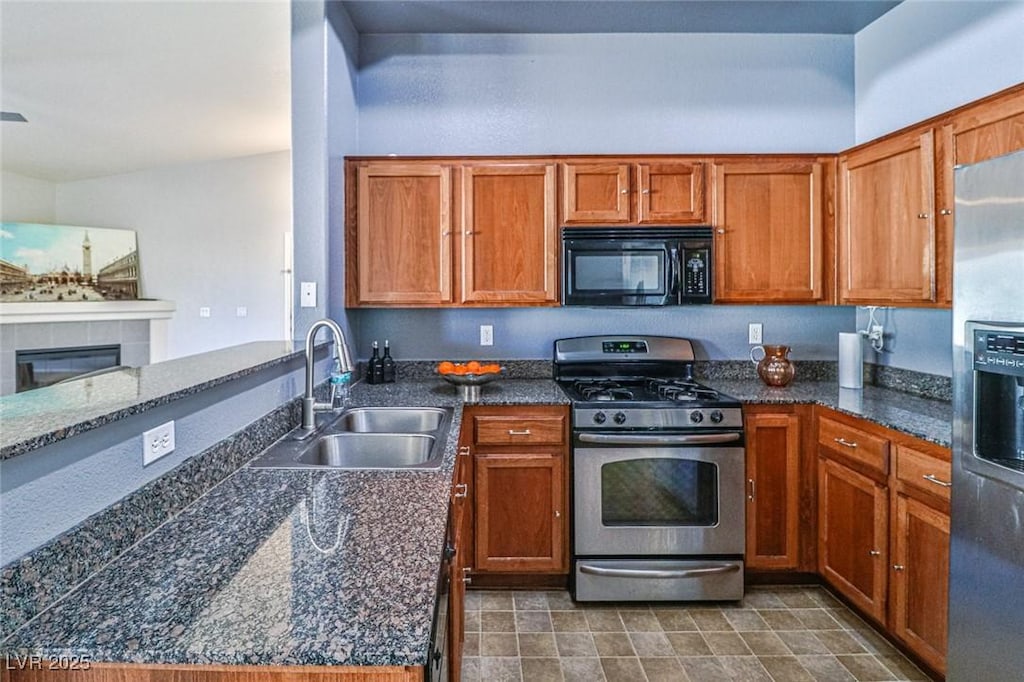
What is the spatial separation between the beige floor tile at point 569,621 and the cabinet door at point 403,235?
1577 mm

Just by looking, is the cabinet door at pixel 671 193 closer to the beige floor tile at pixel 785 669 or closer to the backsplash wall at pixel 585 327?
the backsplash wall at pixel 585 327

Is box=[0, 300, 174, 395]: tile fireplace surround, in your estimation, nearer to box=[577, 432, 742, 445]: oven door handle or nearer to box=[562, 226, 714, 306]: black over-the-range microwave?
box=[562, 226, 714, 306]: black over-the-range microwave

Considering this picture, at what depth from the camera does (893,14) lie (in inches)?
114

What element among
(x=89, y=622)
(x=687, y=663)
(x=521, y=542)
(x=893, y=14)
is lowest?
(x=687, y=663)

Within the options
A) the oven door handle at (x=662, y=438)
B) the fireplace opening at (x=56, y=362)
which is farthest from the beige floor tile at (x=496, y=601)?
the fireplace opening at (x=56, y=362)

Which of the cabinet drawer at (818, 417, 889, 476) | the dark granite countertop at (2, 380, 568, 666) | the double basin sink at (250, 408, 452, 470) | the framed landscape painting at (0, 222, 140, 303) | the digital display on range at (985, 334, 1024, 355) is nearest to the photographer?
the dark granite countertop at (2, 380, 568, 666)

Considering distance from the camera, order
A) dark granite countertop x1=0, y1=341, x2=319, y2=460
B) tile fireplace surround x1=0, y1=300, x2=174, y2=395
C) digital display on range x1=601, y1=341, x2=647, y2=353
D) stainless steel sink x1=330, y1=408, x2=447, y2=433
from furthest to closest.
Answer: tile fireplace surround x1=0, y1=300, x2=174, y2=395 → digital display on range x1=601, y1=341, x2=647, y2=353 → stainless steel sink x1=330, y1=408, x2=447, y2=433 → dark granite countertop x1=0, y1=341, x2=319, y2=460

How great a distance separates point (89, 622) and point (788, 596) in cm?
270

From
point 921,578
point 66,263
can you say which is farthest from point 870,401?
point 66,263

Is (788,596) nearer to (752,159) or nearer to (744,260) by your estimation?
(744,260)

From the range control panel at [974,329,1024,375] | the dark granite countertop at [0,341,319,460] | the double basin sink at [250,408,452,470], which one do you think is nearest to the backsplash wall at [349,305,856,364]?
the double basin sink at [250,408,452,470]

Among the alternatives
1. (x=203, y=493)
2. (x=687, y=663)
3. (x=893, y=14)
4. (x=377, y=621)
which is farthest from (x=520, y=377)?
(x=893, y=14)

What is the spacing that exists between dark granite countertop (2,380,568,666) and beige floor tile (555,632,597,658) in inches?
48.9

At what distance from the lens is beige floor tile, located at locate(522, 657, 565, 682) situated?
202 centimetres
